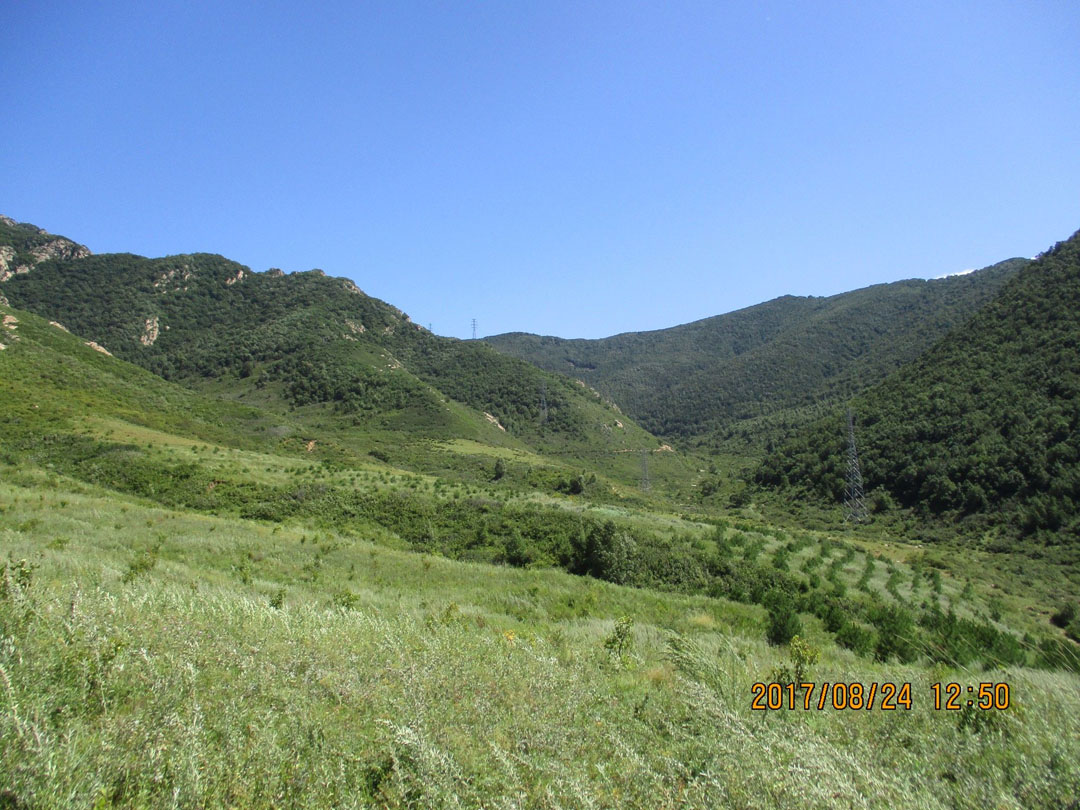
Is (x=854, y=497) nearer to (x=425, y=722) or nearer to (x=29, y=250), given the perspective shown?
(x=425, y=722)

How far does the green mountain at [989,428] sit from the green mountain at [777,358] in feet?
118

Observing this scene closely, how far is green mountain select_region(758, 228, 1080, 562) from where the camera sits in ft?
117

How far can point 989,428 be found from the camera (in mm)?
42156

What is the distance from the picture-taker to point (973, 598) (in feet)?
65.6

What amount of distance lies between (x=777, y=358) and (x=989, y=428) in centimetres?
9062

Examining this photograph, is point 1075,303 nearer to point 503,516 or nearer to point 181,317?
point 503,516

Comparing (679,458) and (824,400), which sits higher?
(824,400)

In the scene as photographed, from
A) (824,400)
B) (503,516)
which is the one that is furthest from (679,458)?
(503,516)

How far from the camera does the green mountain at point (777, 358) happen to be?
102m

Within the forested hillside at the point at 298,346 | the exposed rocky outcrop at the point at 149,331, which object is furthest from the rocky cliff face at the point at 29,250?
the exposed rocky outcrop at the point at 149,331

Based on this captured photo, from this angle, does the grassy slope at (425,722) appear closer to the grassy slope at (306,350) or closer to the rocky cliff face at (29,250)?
the grassy slope at (306,350)

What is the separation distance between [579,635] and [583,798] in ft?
21.1
